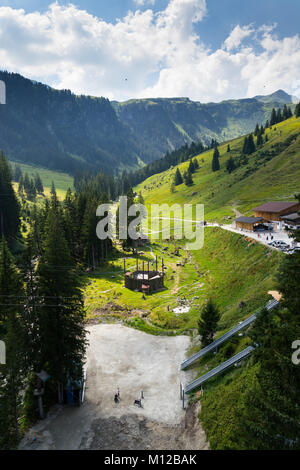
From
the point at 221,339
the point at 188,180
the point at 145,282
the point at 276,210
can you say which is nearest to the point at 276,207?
the point at 276,210

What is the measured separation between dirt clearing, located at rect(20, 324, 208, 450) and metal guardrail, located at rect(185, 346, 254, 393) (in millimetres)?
1894

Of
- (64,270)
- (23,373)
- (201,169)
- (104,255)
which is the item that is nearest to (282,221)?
(104,255)

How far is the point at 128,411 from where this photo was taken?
86.5 ft

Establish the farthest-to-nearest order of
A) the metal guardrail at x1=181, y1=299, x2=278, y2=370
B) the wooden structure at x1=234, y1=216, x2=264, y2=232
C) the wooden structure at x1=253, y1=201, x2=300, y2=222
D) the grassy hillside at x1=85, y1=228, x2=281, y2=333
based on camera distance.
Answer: the wooden structure at x1=253, y1=201, x2=300, y2=222 → the wooden structure at x1=234, y1=216, x2=264, y2=232 → the grassy hillside at x1=85, y1=228, x2=281, y2=333 → the metal guardrail at x1=181, y1=299, x2=278, y2=370

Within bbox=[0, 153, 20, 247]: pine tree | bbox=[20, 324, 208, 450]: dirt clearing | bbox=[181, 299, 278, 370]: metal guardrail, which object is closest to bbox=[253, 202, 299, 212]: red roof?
bbox=[20, 324, 208, 450]: dirt clearing

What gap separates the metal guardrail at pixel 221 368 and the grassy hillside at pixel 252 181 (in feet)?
250

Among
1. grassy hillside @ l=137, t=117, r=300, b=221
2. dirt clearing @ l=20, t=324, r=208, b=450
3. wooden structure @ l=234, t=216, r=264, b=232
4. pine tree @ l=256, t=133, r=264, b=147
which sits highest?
pine tree @ l=256, t=133, r=264, b=147

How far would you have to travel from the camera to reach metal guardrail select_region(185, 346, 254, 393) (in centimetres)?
2617

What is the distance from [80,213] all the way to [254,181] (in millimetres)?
79849

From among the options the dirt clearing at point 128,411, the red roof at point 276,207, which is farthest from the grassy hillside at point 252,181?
the dirt clearing at point 128,411

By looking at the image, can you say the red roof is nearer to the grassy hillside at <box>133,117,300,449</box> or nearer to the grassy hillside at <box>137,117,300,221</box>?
the grassy hillside at <box>133,117,300,449</box>

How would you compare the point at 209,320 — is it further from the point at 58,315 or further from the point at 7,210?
the point at 7,210

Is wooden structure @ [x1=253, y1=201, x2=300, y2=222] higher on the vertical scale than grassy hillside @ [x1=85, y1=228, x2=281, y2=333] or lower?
higher

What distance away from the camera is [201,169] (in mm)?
193125
